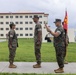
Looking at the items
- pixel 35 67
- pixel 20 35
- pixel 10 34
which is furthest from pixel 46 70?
pixel 20 35

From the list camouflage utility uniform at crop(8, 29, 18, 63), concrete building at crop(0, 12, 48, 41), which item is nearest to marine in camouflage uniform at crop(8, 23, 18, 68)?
camouflage utility uniform at crop(8, 29, 18, 63)

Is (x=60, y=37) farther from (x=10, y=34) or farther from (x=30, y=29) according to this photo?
(x=30, y=29)

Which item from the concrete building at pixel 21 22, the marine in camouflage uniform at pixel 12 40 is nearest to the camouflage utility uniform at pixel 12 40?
the marine in camouflage uniform at pixel 12 40

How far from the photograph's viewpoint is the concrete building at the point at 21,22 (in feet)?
398

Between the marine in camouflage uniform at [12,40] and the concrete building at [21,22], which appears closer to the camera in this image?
the marine in camouflage uniform at [12,40]

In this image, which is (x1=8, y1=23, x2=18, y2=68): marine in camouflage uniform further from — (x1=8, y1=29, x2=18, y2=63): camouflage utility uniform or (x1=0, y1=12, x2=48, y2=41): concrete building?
(x1=0, y1=12, x2=48, y2=41): concrete building

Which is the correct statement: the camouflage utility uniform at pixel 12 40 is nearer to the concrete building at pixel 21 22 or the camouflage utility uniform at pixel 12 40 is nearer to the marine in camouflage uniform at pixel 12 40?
the marine in camouflage uniform at pixel 12 40

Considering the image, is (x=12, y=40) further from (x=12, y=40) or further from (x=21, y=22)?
(x=21, y=22)

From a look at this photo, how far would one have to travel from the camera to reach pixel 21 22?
402 feet

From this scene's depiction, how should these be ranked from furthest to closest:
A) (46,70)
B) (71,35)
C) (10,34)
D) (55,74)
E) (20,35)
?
(20,35) < (71,35) < (10,34) < (46,70) < (55,74)

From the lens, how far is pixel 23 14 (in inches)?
4791

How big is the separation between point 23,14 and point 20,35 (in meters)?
8.36

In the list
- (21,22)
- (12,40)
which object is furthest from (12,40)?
(21,22)

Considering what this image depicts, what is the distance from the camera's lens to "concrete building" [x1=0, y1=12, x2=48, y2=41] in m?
121
